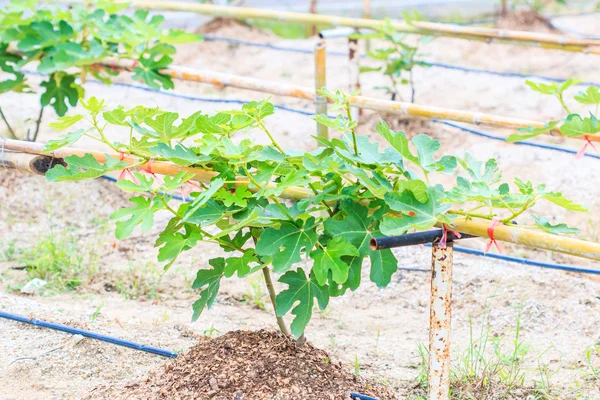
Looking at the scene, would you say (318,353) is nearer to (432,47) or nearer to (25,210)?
(25,210)

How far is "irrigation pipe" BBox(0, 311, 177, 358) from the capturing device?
2.69 meters

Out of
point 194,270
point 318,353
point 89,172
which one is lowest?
point 194,270

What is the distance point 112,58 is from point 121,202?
2.58ft

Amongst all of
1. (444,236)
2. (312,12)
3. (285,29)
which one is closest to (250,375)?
(444,236)

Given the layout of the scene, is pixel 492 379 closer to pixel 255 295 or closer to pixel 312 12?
pixel 255 295

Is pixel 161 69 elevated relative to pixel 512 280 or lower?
elevated

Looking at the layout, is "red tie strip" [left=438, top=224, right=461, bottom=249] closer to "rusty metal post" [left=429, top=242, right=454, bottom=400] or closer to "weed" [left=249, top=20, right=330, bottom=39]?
"rusty metal post" [left=429, top=242, right=454, bottom=400]

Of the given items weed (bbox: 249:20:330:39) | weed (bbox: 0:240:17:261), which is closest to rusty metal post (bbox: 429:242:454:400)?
weed (bbox: 0:240:17:261)

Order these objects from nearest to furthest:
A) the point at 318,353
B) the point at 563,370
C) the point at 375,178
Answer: the point at 375,178, the point at 318,353, the point at 563,370

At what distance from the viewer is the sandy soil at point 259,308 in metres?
2.75

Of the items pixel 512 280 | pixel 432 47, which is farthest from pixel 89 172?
pixel 432 47

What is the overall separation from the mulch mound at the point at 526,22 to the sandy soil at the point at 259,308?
3066mm

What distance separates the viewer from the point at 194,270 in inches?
152

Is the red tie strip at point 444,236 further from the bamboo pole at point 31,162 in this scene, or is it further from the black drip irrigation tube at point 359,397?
the bamboo pole at point 31,162
